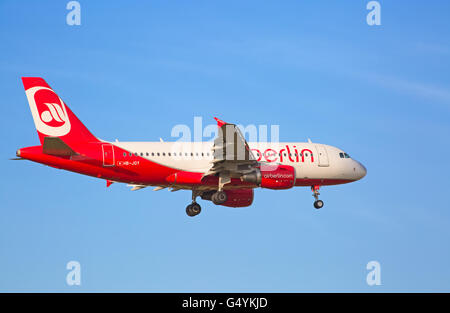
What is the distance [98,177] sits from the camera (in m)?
58.5

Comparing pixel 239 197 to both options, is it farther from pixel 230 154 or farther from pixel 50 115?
pixel 50 115

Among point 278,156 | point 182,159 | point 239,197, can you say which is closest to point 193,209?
point 239,197

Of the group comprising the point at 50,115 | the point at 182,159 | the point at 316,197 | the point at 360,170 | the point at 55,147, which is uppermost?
the point at 50,115

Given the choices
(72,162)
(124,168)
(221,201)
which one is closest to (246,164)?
(221,201)

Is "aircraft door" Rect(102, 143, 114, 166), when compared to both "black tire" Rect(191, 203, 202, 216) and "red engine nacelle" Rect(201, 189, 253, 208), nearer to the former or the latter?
"black tire" Rect(191, 203, 202, 216)

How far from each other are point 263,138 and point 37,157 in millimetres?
17765

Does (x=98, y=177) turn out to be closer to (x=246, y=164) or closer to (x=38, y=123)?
(x=38, y=123)

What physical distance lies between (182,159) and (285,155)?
8.43m

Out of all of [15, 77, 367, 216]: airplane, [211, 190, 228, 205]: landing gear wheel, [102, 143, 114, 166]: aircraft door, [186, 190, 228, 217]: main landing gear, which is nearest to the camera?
[15, 77, 367, 216]: airplane

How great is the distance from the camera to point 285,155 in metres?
62.9

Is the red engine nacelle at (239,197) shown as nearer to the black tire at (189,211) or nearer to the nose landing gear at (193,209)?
the nose landing gear at (193,209)

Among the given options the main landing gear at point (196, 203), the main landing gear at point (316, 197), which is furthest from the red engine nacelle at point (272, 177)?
the main landing gear at point (316, 197)

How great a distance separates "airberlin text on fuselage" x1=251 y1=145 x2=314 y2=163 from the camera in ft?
203

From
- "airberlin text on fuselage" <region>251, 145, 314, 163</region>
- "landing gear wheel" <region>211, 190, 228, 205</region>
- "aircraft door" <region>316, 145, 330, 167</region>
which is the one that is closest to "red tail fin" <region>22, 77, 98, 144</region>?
"landing gear wheel" <region>211, 190, 228, 205</region>
